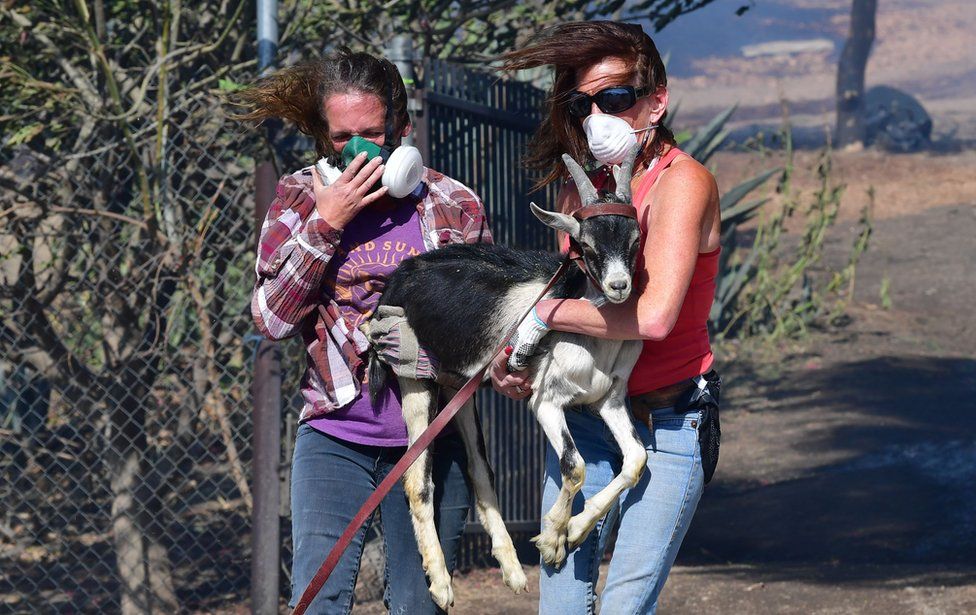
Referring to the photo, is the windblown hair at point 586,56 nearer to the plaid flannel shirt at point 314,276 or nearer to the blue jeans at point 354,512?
the plaid flannel shirt at point 314,276

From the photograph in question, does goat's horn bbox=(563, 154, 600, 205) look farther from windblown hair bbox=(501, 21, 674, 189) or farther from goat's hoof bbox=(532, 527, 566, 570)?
goat's hoof bbox=(532, 527, 566, 570)

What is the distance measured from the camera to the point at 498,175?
620cm

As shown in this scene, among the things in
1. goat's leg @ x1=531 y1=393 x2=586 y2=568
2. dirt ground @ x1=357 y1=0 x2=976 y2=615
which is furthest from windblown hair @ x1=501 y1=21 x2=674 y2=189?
dirt ground @ x1=357 y1=0 x2=976 y2=615

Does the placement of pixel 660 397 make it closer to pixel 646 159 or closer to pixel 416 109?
pixel 646 159

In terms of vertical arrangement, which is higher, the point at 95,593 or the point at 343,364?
the point at 343,364

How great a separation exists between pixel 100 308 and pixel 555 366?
135 inches

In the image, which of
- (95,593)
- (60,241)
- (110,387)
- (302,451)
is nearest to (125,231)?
(60,241)

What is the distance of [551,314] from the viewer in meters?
3.11

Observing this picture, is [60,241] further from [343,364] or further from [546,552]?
[546,552]

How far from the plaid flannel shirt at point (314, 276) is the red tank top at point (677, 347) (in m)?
0.61

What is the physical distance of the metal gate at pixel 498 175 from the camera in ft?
18.7

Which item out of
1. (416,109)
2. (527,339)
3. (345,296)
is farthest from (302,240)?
(416,109)

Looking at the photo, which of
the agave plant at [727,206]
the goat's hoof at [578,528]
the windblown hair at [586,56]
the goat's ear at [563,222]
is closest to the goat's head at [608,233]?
the goat's ear at [563,222]

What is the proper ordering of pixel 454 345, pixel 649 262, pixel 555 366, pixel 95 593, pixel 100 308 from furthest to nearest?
pixel 95 593 < pixel 100 308 < pixel 454 345 < pixel 555 366 < pixel 649 262
